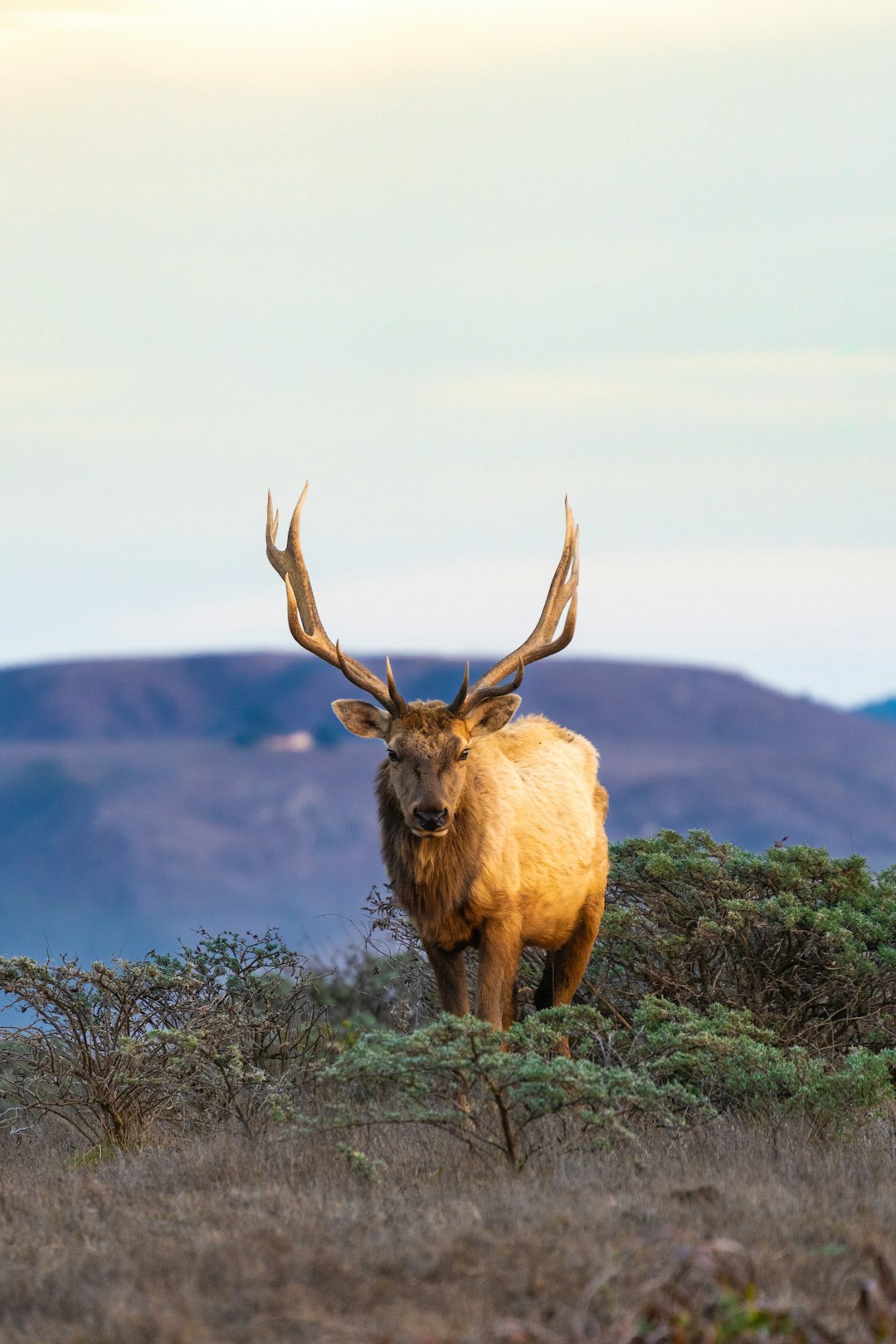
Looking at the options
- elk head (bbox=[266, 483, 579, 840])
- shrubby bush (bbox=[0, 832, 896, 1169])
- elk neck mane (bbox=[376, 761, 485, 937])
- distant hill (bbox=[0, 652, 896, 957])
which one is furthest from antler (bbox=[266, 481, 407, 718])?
distant hill (bbox=[0, 652, 896, 957])

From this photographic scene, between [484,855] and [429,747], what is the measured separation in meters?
0.70

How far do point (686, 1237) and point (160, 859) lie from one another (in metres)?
83.6

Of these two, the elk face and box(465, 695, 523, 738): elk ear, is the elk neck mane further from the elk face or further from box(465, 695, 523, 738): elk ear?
box(465, 695, 523, 738): elk ear

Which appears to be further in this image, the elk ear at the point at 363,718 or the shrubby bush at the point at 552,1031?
the elk ear at the point at 363,718

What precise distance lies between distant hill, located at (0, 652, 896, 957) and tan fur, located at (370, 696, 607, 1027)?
6752 cm

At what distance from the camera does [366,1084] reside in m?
9.91

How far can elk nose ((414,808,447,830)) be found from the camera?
9055mm

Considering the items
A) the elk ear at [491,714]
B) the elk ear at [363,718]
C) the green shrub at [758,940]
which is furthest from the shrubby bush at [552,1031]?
the elk ear at [491,714]

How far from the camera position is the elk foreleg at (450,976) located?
9641mm

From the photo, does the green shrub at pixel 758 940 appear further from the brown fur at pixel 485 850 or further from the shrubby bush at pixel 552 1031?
the brown fur at pixel 485 850

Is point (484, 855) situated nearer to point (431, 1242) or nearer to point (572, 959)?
→ point (572, 959)

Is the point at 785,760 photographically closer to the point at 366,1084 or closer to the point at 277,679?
the point at 277,679

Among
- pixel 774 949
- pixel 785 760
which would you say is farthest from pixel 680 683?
pixel 774 949

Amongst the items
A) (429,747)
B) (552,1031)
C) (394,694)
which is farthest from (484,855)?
(552,1031)
